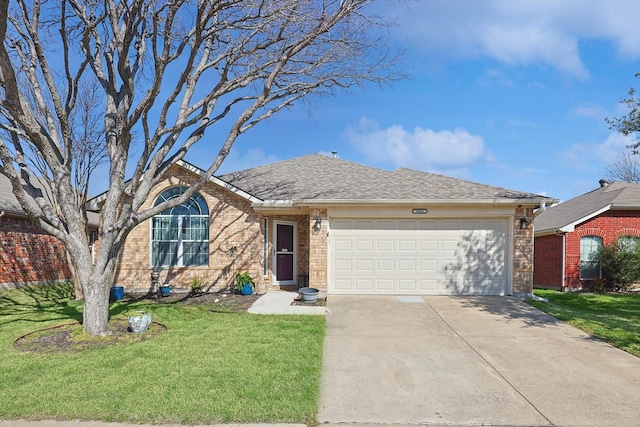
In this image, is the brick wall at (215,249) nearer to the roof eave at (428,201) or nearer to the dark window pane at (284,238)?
the dark window pane at (284,238)

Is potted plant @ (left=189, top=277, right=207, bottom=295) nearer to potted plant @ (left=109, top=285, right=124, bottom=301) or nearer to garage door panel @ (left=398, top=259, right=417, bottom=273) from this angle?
potted plant @ (left=109, top=285, right=124, bottom=301)

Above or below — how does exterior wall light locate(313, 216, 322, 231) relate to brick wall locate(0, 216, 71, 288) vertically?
above

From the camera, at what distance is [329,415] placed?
4113 millimetres

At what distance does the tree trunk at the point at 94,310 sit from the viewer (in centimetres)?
706

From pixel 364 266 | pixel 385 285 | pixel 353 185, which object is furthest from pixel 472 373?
pixel 353 185

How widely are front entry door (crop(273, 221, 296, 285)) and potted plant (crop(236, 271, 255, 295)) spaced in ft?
3.61

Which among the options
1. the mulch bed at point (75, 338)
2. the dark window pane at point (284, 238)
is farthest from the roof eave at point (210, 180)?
the mulch bed at point (75, 338)

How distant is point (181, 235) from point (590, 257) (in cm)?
1530

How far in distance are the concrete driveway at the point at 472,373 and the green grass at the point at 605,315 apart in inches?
13.3

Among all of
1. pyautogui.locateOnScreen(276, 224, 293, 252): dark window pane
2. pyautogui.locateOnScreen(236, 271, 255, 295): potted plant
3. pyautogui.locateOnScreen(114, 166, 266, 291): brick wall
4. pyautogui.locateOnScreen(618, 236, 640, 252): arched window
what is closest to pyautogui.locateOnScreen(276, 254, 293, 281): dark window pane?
pyautogui.locateOnScreen(276, 224, 293, 252): dark window pane

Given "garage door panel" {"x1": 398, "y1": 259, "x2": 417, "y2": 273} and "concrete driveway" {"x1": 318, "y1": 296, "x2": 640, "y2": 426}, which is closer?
"concrete driveway" {"x1": 318, "y1": 296, "x2": 640, "y2": 426}

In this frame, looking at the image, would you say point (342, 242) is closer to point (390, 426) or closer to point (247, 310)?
point (247, 310)

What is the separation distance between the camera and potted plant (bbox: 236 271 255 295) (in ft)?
38.0

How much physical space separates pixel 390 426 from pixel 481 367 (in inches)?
94.5
